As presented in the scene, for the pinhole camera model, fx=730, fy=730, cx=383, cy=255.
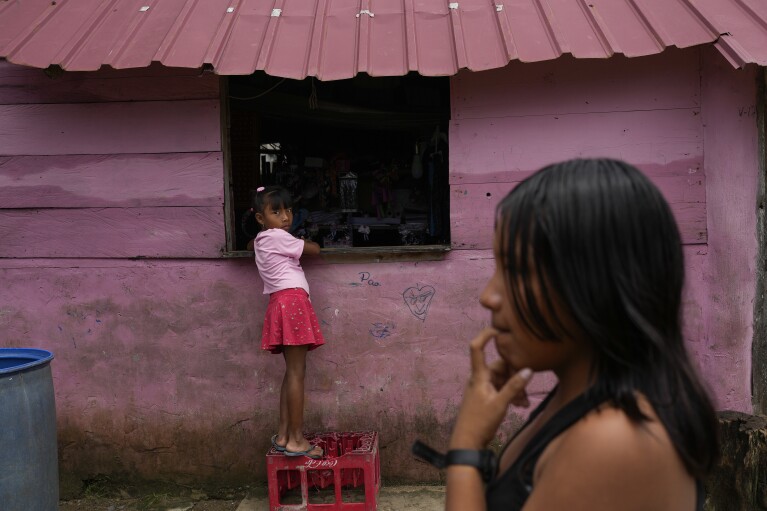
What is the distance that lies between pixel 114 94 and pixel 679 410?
4.23 meters

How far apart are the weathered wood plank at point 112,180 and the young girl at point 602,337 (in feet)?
11.9

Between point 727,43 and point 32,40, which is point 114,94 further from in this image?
point 727,43

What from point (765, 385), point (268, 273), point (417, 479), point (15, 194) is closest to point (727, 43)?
point (765, 385)

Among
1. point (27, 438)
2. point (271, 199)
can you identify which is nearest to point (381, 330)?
point (271, 199)

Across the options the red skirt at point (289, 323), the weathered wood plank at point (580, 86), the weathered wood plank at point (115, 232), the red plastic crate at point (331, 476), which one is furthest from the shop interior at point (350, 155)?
the red plastic crate at point (331, 476)

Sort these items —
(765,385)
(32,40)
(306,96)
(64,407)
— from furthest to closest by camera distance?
(306,96), (64,407), (765,385), (32,40)

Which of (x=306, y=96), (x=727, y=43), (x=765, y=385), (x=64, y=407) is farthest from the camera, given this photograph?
(x=306, y=96)

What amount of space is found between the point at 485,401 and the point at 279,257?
3.11 meters

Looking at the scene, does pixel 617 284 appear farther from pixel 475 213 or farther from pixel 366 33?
pixel 475 213

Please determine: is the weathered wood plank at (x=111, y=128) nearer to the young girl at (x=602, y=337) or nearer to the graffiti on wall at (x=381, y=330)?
the graffiti on wall at (x=381, y=330)

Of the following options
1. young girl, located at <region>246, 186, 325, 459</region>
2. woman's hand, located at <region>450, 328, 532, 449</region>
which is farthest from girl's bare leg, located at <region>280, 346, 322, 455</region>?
woman's hand, located at <region>450, 328, 532, 449</region>

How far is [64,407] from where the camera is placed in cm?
467

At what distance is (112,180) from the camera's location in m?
4.54

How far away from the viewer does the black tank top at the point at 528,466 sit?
1.06 meters
